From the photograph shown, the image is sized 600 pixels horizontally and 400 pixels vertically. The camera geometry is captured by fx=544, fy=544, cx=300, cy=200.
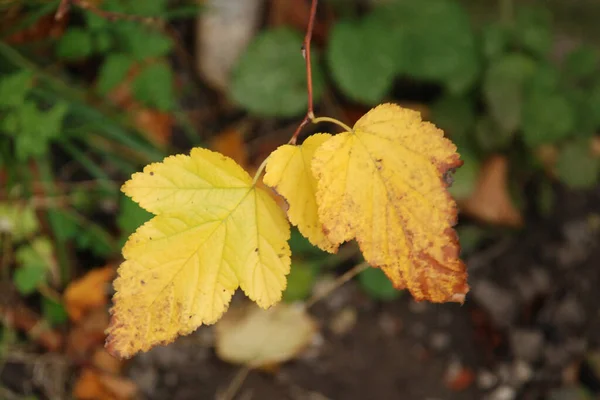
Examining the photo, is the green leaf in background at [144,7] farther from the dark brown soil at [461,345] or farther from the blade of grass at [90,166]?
the dark brown soil at [461,345]

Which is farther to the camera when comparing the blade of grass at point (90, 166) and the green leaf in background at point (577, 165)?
the green leaf in background at point (577, 165)

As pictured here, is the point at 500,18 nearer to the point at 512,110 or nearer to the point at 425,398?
the point at 512,110

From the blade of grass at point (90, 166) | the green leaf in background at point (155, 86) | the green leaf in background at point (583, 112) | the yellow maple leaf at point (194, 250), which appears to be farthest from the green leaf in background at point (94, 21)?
the green leaf in background at point (583, 112)

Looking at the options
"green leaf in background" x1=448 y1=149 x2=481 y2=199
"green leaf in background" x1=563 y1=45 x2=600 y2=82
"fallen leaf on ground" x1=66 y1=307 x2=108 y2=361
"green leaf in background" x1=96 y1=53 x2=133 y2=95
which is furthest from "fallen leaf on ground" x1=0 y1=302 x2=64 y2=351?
"green leaf in background" x1=563 y1=45 x2=600 y2=82

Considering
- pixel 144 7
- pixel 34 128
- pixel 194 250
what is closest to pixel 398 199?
pixel 194 250

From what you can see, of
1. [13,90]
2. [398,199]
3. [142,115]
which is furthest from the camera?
[142,115]

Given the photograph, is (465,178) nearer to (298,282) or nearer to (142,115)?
(298,282)
